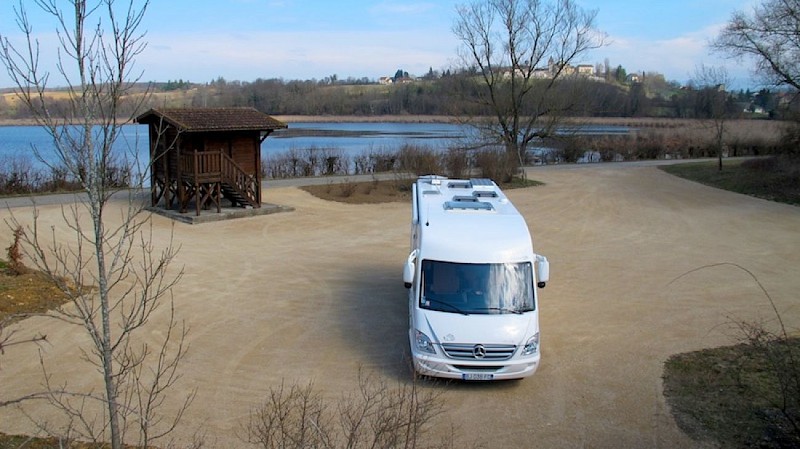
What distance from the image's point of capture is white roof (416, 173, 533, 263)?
10906 mm

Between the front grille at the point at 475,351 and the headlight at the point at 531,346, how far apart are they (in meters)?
0.19

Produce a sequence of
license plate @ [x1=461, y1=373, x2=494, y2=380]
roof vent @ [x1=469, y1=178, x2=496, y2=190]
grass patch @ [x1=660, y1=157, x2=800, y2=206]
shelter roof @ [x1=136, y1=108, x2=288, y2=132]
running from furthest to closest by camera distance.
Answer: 1. grass patch @ [x1=660, y1=157, x2=800, y2=206]
2. shelter roof @ [x1=136, y1=108, x2=288, y2=132]
3. roof vent @ [x1=469, y1=178, x2=496, y2=190]
4. license plate @ [x1=461, y1=373, x2=494, y2=380]

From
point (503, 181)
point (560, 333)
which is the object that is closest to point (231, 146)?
point (503, 181)

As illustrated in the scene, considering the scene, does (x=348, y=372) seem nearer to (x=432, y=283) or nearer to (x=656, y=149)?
(x=432, y=283)

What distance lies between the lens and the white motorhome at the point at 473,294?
1001 cm

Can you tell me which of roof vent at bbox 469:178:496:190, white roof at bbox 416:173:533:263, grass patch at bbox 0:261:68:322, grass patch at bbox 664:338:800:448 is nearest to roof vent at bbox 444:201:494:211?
white roof at bbox 416:173:533:263

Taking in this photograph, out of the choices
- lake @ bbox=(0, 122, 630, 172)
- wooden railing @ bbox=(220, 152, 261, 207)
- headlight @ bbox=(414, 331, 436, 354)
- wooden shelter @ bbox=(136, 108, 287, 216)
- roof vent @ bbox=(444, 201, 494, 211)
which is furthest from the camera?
lake @ bbox=(0, 122, 630, 172)

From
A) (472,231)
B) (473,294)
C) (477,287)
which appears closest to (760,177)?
(472,231)

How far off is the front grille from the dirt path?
536 millimetres

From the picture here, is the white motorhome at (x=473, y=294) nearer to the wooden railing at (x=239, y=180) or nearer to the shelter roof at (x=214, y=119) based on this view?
the shelter roof at (x=214, y=119)

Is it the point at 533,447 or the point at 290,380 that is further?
the point at 290,380

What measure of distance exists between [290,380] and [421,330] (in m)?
2.10

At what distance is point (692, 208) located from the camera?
28531 millimetres

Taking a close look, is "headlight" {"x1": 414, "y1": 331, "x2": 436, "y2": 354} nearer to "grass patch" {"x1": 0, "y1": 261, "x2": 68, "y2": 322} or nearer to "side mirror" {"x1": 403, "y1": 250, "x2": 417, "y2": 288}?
Result: "side mirror" {"x1": 403, "y1": 250, "x2": 417, "y2": 288}
